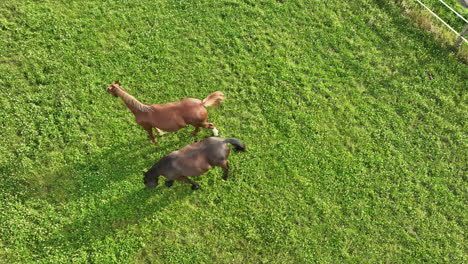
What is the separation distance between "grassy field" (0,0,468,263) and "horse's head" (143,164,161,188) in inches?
26.8

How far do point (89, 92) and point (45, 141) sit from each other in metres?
1.94

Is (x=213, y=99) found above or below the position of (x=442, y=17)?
below

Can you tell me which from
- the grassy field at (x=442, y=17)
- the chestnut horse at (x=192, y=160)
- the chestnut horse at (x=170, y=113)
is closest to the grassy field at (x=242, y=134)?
the grassy field at (x=442, y=17)

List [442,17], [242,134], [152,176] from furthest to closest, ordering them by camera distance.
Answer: [442,17] → [242,134] → [152,176]

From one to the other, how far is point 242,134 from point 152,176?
3.02 meters

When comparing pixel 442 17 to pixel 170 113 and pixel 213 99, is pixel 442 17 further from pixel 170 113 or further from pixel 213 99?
pixel 170 113

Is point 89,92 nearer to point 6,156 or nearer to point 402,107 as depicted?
point 6,156

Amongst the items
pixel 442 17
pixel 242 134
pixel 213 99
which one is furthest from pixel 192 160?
pixel 442 17

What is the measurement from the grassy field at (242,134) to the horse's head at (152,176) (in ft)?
2.23

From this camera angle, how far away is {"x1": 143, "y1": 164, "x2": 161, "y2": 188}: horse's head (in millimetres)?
7316

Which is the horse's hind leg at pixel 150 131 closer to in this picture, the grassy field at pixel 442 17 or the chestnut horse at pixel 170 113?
the chestnut horse at pixel 170 113

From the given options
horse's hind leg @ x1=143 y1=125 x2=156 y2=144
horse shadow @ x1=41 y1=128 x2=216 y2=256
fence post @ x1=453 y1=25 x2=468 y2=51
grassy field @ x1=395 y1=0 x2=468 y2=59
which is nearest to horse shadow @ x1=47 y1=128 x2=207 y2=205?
horse shadow @ x1=41 y1=128 x2=216 y2=256

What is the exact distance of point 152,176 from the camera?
24.3 feet

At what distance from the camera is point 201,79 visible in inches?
374
